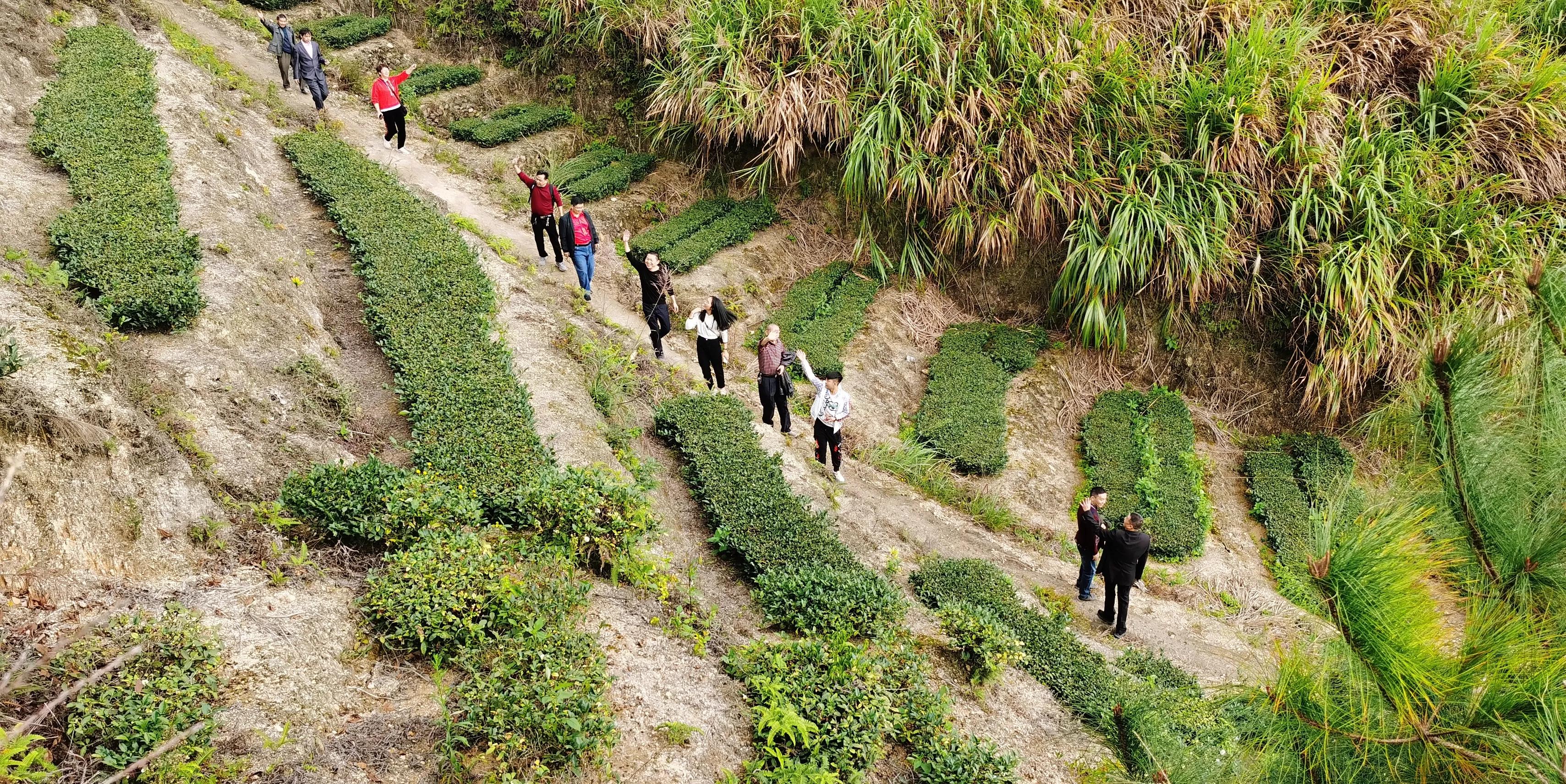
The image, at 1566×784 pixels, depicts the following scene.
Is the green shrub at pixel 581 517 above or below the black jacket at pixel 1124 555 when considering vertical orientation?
above

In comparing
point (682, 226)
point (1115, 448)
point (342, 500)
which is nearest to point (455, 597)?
point (342, 500)

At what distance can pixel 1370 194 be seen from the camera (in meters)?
Answer: 12.7

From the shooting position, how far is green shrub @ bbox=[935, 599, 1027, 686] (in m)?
7.57

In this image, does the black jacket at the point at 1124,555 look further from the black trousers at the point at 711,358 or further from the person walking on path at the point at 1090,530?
the black trousers at the point at 711,358

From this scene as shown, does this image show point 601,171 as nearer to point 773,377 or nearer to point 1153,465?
point 773,377

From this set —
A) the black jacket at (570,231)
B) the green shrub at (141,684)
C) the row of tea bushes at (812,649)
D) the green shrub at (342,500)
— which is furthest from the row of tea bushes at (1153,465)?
the green shrub at (141,684)

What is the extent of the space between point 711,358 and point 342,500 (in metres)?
4.84

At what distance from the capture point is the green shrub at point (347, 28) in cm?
1634

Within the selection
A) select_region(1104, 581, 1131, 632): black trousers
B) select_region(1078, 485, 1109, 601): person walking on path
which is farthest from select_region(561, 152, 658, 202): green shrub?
select_region(1104, 581, 1131, 632): black trousers

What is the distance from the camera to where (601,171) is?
15.1 m

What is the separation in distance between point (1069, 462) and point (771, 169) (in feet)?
22.6

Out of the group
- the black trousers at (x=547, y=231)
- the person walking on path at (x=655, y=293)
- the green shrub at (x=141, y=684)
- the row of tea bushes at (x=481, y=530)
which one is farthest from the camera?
the black trousers at (x=547, y=231)

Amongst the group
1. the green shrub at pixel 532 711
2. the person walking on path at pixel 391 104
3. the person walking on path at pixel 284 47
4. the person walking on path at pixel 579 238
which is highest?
the person walking on path at pixel 284 47

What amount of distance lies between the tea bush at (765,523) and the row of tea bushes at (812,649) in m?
0.01
